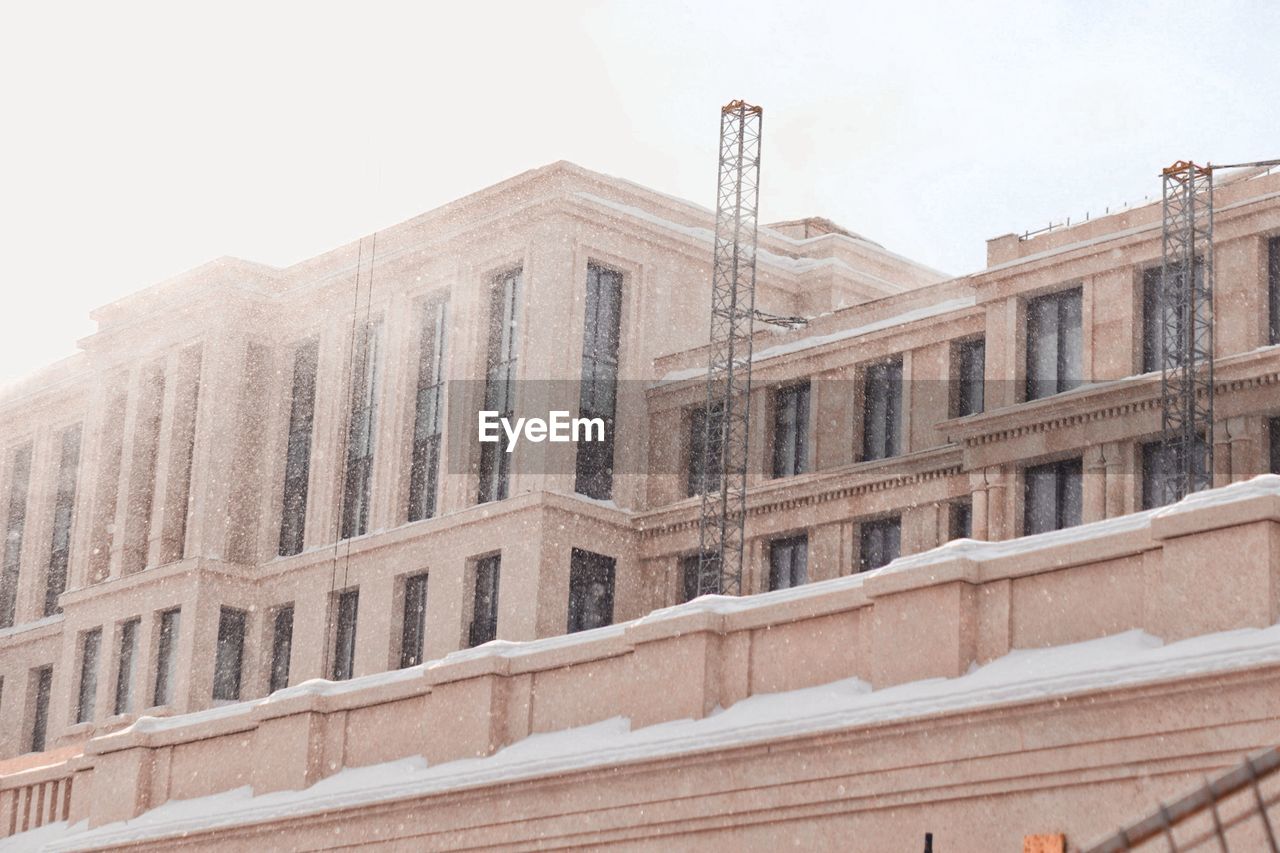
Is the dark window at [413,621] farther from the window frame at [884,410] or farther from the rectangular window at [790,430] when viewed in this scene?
the window frame at [884,410]

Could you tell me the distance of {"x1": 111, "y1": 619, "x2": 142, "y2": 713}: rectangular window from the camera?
207ft

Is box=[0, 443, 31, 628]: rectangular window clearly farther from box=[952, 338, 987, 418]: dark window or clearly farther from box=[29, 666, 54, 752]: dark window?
box=[952, 338, 987, 418]: dark window

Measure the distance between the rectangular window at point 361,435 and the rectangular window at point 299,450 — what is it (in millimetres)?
2003

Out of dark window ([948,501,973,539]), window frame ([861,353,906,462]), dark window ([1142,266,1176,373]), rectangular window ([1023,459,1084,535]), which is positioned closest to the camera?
dark window ([1142,266,1176,373])

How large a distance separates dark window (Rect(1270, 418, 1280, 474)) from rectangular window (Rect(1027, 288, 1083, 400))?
4.54 m

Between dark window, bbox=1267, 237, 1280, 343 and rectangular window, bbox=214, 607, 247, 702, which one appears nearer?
dark window, bbox=1267, 237, 1280, 343

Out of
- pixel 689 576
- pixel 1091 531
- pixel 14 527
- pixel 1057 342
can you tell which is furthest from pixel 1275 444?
pixel 14 527

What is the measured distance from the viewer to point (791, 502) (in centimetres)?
5356

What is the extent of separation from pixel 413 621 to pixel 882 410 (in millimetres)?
13203

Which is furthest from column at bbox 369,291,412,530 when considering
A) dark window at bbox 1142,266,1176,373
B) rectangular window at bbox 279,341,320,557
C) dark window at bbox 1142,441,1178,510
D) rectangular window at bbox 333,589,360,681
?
dark window at bbox 1142,441,1178,510

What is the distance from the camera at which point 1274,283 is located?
44.4 meters

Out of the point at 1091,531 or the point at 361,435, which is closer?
the point at 1091,531

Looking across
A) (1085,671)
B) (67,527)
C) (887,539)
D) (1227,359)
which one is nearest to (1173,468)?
(1227,359)

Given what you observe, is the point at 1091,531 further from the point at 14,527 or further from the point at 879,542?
the point at 14,527
